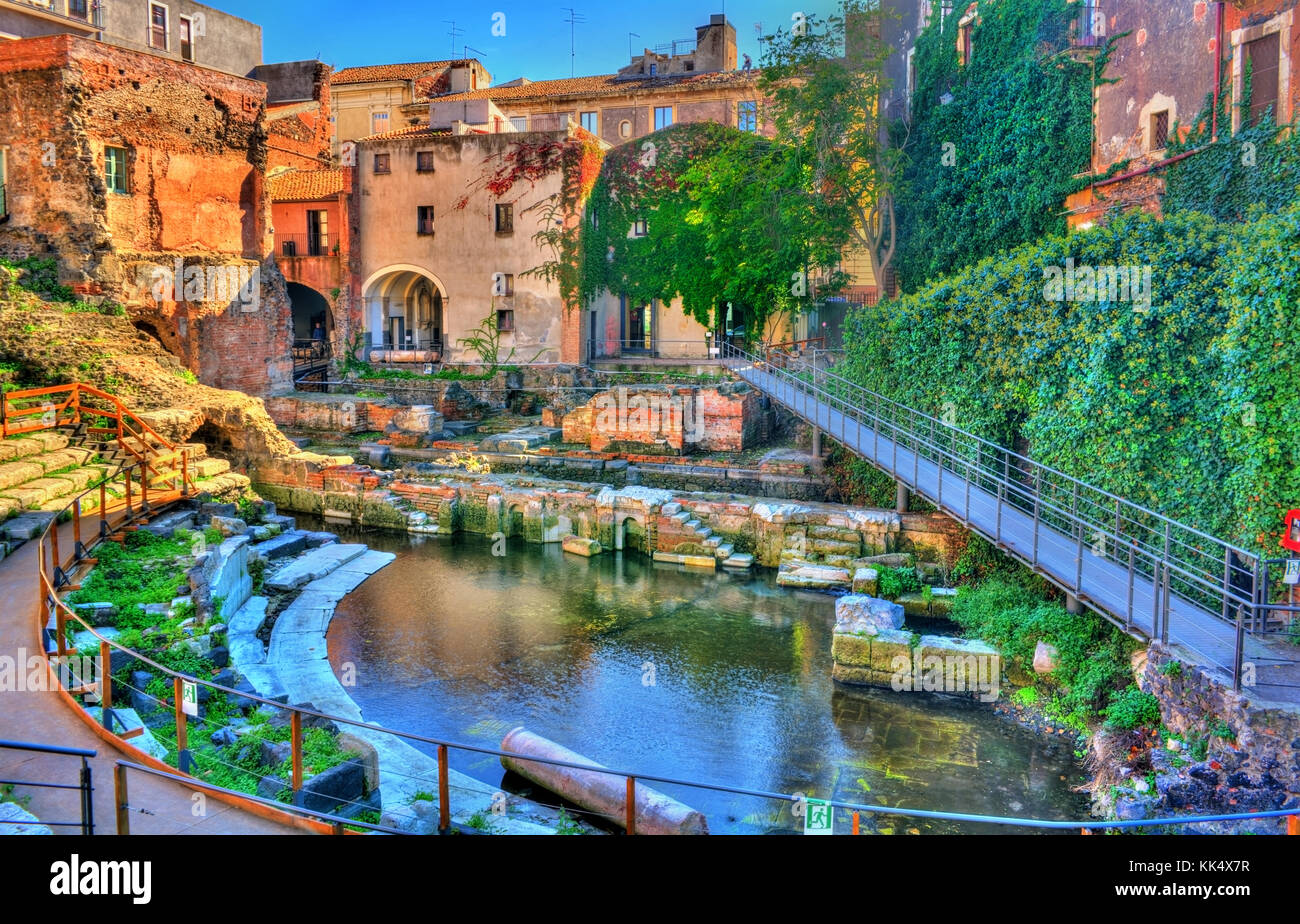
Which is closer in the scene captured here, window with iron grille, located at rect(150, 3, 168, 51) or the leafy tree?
the leafy tree

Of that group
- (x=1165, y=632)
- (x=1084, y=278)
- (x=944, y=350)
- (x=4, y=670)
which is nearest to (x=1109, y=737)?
(x=1165, y=632)

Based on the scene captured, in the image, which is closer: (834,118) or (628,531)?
(628,531)

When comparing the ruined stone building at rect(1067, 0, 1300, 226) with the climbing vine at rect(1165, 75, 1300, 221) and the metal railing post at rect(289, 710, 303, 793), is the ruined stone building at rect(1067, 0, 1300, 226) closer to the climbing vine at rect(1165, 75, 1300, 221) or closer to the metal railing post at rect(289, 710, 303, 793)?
the climbing vine at rect(1165, 75, 1300, 221)

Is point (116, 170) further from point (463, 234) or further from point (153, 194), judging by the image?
point (463, 234)

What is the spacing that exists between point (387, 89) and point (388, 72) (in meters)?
0.94

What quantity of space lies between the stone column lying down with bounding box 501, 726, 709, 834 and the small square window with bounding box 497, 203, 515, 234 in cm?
2315

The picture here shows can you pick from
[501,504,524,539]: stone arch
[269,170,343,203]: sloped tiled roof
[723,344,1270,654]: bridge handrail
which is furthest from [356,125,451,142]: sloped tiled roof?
[723,344,1270,654]: bridge handrail

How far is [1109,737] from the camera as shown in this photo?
903 centimetres

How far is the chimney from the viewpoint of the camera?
38469 millimetres

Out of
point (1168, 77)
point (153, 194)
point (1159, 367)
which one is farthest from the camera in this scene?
point (153, 194)

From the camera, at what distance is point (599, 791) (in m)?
8.38

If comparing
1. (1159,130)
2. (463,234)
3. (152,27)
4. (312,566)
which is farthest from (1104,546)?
(152,27)
